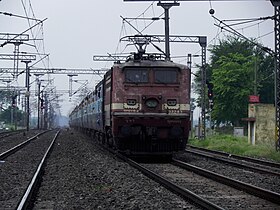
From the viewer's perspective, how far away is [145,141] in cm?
1827

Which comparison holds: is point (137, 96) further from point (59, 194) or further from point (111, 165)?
point (59, 194)

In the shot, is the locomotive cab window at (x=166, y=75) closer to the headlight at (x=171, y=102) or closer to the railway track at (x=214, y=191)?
the headlight at (x=171, y=102)

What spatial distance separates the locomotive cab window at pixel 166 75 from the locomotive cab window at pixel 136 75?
1.30 ft

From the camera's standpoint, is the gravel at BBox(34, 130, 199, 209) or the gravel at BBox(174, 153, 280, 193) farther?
the gravel at BBox(174, 153, 280, 193)

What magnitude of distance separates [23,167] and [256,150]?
1145 centimetres

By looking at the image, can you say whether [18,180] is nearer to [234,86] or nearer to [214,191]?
[214,191]

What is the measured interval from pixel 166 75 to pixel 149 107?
4.60ft

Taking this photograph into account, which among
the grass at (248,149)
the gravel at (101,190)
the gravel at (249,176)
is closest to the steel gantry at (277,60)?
the grass at (248,149)

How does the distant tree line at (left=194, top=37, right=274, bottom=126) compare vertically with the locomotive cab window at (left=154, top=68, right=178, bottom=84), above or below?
above

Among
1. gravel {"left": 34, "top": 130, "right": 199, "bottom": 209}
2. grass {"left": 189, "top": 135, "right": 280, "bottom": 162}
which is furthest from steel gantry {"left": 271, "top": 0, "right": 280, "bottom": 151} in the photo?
gravel {"left": 34, "top": 130, "right": 199, "bottom": 209}

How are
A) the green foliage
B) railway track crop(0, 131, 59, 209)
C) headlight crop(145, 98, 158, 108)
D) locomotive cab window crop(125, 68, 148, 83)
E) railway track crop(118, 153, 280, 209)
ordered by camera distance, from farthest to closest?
the green foliage → locomotive cab window crop(125, 68, 148, 83) → headlight crop(145, 98, 158, 108) → railway track crop(0, 131, 59, 209) → railway track crop(118, 153, 280, 209)

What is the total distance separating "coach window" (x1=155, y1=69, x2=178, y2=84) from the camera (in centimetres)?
1850

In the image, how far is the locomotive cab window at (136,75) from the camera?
1842 cm

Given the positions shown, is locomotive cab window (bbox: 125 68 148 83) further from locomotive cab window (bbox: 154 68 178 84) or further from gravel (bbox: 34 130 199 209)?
gravel (bbox: 34 130 199 209)
